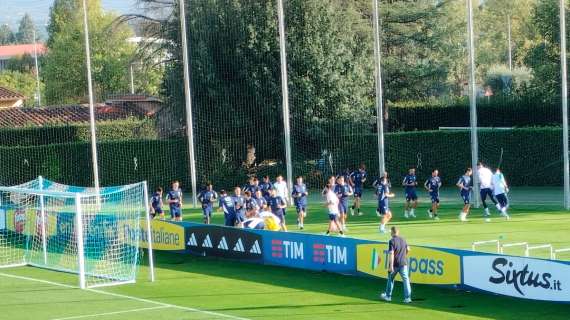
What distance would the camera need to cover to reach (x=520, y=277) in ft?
68.5

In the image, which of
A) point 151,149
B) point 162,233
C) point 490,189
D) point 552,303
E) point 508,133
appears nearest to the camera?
point 552,303

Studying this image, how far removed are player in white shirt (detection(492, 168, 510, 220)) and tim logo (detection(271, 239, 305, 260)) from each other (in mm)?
10994

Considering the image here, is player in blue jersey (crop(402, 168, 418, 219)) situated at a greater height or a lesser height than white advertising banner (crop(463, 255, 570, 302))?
greater

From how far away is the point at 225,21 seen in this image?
160ft

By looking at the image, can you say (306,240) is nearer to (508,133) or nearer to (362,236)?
(362,236)

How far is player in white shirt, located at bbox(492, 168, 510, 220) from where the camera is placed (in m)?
34.8

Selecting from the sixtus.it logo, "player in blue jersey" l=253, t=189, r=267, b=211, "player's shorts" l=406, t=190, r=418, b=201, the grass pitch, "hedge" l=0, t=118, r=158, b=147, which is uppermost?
"hedge" l=0, t=118, r=158, b=147

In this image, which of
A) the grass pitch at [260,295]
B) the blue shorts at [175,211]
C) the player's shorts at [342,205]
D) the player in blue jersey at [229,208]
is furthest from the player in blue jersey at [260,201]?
the blue shorts at [175,211]

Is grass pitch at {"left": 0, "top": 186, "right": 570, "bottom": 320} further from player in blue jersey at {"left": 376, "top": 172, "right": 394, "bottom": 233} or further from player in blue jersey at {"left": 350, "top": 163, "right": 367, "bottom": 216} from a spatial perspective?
player in blue jersey at {"left": 350, "top": 163, "right": 367, "bottom": 216}

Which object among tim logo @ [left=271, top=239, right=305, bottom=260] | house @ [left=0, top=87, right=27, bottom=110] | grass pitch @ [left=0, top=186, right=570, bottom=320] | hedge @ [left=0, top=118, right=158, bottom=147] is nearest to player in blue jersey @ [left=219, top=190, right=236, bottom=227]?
grass pitch @ [left=0, top=186, right=570, bottom=320]

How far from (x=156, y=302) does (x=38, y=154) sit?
32.6 metres

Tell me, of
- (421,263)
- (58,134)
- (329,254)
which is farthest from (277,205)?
(58,134)

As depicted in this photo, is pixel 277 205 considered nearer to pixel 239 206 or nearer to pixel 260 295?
pixel 239 206

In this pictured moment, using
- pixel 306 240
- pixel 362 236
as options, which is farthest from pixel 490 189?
pixel 306 240
